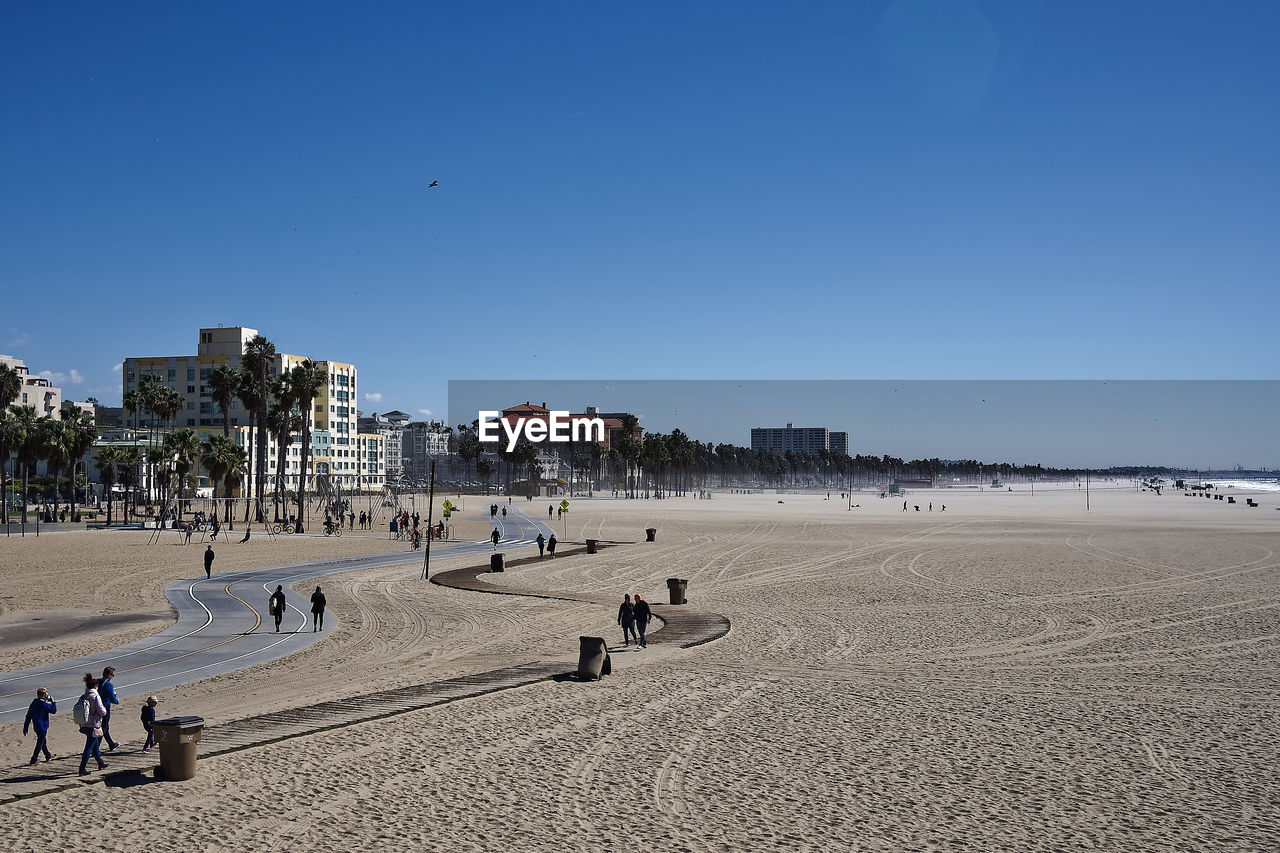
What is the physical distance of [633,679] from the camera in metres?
18.5

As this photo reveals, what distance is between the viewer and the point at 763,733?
14773 millimetres

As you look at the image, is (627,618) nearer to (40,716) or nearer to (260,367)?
(40,716)

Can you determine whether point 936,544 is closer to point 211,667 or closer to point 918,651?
point 918,651

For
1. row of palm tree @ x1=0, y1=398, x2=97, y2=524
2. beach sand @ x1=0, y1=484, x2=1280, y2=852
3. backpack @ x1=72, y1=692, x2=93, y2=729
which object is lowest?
beach sand @ x1=0, y1=484, x2=1280, y2=852

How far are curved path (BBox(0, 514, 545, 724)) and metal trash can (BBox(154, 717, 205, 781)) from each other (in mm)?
5063

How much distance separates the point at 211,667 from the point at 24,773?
23.5 feet

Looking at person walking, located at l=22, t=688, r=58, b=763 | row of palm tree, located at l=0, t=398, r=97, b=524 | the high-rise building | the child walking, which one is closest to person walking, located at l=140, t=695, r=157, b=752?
the child walking

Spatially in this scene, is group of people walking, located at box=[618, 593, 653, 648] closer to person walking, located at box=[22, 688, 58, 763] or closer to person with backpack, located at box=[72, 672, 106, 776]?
person with backpack, located at box=[72, 672, 106, 776]

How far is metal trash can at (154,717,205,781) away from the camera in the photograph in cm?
1191

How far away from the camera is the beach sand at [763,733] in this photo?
10836mm

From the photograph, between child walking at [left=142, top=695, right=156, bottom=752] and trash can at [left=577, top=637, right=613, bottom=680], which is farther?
trash can at [left=577, top=637, right=613, bottom=680]

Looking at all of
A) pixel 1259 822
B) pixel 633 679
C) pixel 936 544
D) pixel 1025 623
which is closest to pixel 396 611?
pixel 633 679

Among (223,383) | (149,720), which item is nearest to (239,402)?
(223,383)

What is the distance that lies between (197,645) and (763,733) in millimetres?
14056
